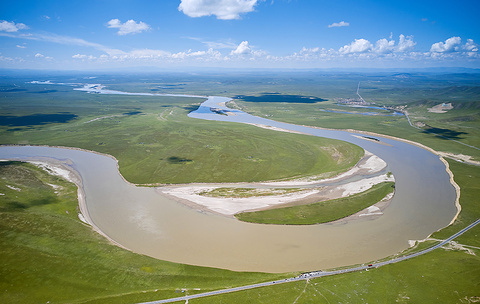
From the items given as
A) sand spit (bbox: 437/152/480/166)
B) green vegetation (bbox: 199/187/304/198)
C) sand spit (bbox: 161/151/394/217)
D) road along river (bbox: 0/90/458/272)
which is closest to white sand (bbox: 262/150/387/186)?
sand spit (bbox: 161/151/394/217)

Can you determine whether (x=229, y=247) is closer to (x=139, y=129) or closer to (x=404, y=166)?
(x=404, y=166)

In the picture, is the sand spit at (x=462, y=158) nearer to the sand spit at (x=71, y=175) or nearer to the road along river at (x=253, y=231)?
the road along river at (x=253, y=231)

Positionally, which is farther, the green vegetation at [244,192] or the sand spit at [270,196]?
the green vegetation at [244,192]

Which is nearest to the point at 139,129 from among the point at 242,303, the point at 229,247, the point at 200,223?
the point at 200,223

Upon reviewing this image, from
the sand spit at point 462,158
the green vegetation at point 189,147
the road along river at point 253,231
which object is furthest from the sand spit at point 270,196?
the sand spit at point 462,158

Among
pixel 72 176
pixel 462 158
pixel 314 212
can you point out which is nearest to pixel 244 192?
pixel 314 212

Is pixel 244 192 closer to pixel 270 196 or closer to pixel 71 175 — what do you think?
pixel 270 196
